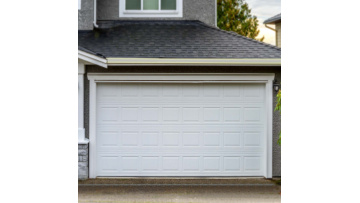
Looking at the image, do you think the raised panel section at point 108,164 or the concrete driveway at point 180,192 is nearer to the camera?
the concrete driveway at point 180,192

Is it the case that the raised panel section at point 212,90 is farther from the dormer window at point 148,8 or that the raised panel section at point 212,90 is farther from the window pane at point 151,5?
the window pane at point 151,5

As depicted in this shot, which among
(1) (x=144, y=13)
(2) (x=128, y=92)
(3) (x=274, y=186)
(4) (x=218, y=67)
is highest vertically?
(1) (x=144, y=13)

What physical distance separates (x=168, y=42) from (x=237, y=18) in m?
15.5

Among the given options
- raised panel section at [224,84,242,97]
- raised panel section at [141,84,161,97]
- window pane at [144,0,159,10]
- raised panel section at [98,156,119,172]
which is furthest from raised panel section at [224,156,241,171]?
window pane at [144,0,159,10]

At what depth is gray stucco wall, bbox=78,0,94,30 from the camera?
376 inches

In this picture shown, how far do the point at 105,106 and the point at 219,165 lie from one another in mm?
2671

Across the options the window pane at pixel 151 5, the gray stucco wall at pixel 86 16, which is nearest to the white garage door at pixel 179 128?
the gray stucco wall at pixel 86 16

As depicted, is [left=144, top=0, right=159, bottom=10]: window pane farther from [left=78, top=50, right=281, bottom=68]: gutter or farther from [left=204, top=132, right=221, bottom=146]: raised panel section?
[left=204, top=132, right=221, bottom=146]: raised panel section

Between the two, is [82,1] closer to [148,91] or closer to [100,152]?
[148,91]

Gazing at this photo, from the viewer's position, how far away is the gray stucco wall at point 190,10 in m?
10.2

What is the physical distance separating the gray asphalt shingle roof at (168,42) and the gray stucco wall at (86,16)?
20 centimetres

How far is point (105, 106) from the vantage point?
8.23 meters

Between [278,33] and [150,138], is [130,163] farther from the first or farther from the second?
[278,33]
